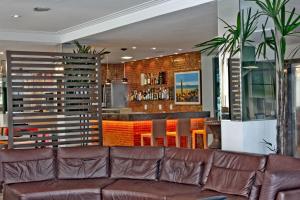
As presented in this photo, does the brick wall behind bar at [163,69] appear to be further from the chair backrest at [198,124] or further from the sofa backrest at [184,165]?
the sofa backrest at [184,165]

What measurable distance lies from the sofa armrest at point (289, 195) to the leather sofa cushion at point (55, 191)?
7.67 feet

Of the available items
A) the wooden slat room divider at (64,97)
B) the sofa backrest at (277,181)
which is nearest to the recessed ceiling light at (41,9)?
the wooden slat room divider at (64,97)

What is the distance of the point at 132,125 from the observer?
958 cm

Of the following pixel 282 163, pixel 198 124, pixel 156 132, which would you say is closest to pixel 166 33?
pixel 156 132

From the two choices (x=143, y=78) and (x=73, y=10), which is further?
(x=143, y=78)

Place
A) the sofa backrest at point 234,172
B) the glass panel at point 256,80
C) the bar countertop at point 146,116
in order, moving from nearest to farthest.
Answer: the sofa backrest at point 234,172, the glass panel at point 256,80, the bar countertop at point 146,116

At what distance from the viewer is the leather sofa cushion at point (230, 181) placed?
4570mm

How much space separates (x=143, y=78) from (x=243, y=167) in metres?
9.37

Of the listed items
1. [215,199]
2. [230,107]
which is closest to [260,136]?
[230,107]

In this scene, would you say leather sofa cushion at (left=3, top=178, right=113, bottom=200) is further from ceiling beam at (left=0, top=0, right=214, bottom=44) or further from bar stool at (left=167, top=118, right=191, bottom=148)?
bar stool at (left=167, top=118, right=191, bottom=148)

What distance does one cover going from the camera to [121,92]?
46.9 feet

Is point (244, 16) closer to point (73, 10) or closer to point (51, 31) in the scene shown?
point (73, 10)

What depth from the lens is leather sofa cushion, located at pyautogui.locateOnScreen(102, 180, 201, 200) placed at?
5043 mm

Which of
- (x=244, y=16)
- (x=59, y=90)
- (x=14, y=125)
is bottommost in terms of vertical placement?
(x=14, y=125)
